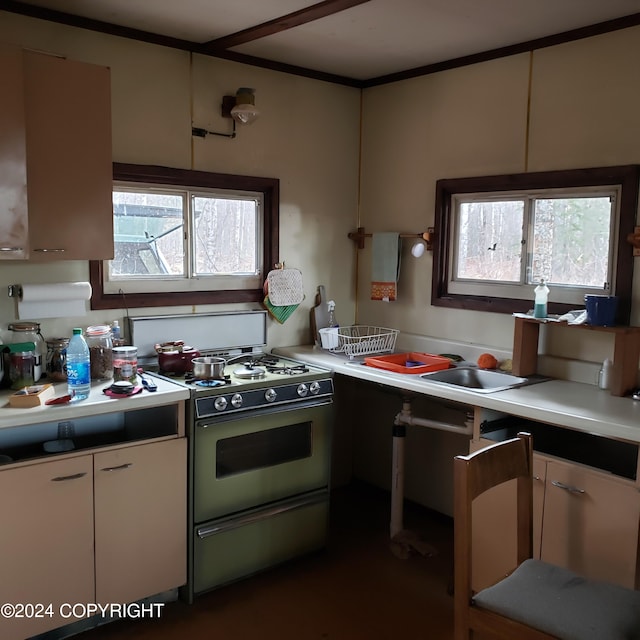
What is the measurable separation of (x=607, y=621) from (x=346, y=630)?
1149 millimetres

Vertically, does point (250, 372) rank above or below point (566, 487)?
above

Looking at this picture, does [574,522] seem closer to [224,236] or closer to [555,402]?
[555,402]

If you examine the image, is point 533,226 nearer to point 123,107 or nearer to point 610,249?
point 610,249

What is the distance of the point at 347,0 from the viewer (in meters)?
2.46

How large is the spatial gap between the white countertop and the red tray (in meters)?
0.98

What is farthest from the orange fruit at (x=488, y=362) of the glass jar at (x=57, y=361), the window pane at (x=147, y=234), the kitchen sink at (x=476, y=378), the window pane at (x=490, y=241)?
the glass jar at (x=57, y=361)

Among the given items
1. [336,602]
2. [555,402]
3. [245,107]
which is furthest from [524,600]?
[245,107]

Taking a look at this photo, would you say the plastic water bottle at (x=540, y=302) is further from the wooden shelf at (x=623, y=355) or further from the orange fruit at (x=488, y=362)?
the orange fruit at (x=488, y=362)

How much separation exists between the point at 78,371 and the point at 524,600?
1703 mm

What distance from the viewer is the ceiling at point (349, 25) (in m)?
2.62

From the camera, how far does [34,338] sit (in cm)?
278

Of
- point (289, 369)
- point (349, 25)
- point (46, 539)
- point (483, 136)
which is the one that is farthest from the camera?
point (483, 136)

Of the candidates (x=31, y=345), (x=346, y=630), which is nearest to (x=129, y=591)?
(x=346, y=630)

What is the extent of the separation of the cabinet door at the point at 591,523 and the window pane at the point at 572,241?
0.95 m
